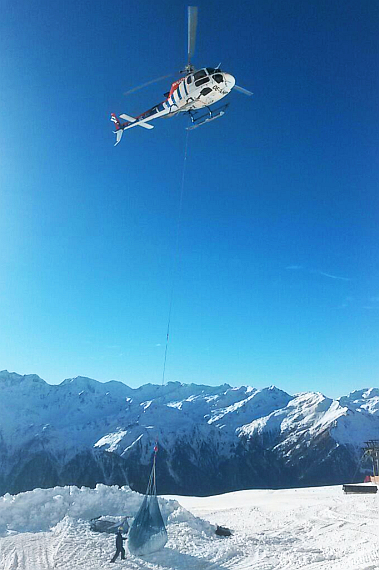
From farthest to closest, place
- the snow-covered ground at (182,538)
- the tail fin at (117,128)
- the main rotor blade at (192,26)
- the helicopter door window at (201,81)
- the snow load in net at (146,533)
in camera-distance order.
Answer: the tail fin at (117,128) < the helicopter door window at (201,81) < the main rotor blade at (192,26) < the snow load in net at (146,533) < the snow-covered ground at (182,538)

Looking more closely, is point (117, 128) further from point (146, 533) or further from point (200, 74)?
point (146, 533)

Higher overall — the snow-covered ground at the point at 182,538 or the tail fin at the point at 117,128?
the tail fin at the point at 117,128

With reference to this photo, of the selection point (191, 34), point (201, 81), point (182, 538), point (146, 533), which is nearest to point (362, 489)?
point (182, 538)

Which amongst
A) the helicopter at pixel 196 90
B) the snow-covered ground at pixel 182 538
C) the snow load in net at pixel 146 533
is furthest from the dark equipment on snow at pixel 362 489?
the helicopter at pixel 196 90

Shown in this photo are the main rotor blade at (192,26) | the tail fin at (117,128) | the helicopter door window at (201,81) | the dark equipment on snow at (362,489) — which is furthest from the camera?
the dark equipment on snow at (362,489)

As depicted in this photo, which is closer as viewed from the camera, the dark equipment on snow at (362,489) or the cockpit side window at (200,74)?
the cockpit side window at (200,74)

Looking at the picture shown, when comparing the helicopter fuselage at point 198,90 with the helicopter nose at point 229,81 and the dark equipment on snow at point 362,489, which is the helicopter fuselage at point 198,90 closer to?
the helicopter nose at point 229,81

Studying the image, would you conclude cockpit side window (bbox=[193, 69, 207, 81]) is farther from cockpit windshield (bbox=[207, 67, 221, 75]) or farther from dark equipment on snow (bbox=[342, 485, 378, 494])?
dark equipment on snow (bbox=[342, 485, 378, 494])

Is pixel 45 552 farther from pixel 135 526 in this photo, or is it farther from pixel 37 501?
pixel 37 501
